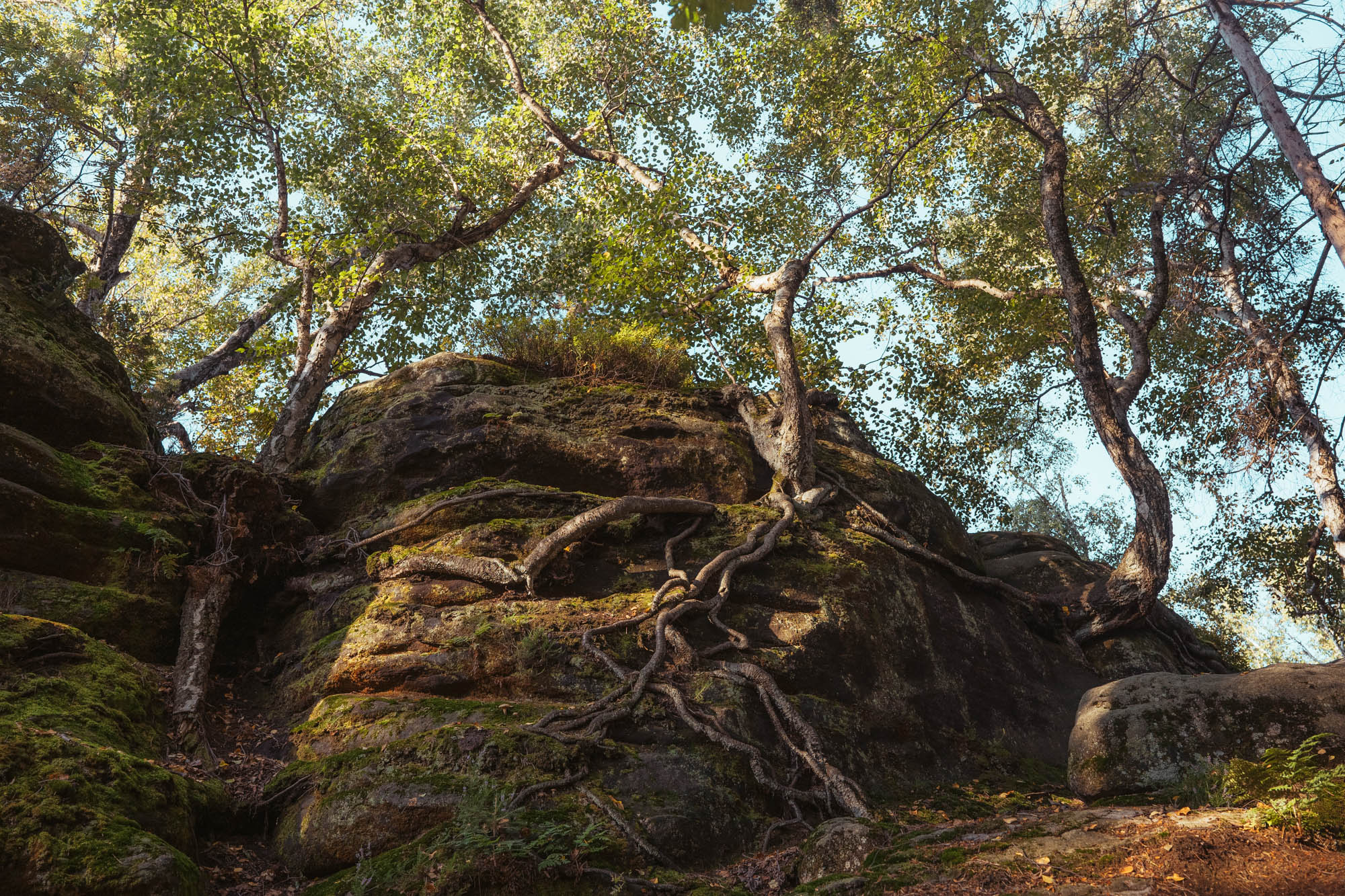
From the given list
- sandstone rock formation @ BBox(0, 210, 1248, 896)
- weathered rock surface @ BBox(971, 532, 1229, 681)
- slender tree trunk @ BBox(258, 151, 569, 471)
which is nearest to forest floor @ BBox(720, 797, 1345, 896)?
sandstone rock formation @ BBox(0, 210, 1248, 896)

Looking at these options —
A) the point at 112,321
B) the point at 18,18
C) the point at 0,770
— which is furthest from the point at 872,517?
the point at 18,18

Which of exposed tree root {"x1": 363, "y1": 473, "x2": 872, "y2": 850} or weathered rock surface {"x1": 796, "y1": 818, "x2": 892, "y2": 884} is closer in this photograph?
weathered rock surface {"x1": 796, "y1": 818, "x2": 892, "y2": 884}

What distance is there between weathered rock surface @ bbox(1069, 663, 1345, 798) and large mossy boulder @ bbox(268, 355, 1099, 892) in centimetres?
164

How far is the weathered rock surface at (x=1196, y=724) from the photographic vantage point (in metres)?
5.10

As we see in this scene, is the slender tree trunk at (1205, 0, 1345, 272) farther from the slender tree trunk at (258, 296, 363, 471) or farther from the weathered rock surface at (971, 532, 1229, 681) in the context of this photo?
the slender tree trunk at (258, 296, 363, 471)

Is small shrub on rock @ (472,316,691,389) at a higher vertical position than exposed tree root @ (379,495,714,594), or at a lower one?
higher

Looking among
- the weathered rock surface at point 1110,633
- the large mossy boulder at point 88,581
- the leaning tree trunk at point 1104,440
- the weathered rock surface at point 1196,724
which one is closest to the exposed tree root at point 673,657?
the large mossy boulder at point 88,581

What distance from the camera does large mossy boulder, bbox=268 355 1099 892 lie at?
4.75 metres

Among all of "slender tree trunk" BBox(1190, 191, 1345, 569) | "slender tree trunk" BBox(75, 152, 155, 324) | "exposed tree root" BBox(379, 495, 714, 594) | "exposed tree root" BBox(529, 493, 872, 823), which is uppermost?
"slender tree trunk" BBox(75, 152, 155, 324)

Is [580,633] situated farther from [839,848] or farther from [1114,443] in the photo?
[1114,443]

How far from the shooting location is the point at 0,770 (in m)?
3.44

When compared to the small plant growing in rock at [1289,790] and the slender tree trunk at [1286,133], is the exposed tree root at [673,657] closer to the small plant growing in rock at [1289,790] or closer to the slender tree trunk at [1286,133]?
the small plant growing in rock at [1289,790]

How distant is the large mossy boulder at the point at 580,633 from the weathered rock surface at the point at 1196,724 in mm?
1636

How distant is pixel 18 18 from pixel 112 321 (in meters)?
11.3
